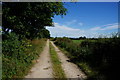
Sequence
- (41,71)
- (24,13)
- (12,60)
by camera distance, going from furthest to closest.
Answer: (24,13) < (41,71) < (12,60)

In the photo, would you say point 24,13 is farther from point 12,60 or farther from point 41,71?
point 41,71

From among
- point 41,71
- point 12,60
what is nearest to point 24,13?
point 12,60

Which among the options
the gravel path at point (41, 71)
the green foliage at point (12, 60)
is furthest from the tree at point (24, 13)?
the gravel path at point (41, 71)

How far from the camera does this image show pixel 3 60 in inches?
229

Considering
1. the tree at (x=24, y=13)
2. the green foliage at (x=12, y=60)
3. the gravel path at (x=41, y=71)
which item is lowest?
the gravel path at (x=41, y=71)

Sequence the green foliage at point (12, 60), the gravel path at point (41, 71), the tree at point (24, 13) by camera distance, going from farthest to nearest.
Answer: the tree at point (24, 13) < the gravel path at point (41, 71) < the green foliage at point (12, 60)

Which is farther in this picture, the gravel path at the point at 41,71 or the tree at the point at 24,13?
the tree at the point at 24,13

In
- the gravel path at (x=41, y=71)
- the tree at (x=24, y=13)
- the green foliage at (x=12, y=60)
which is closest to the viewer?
the green foliage at (x=12, y=60)

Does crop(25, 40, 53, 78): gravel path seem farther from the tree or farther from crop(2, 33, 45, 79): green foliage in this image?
the tree

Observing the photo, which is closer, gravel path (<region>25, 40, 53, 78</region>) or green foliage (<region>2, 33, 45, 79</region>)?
green foliage (<region>2, 33, 45, 79</region>)

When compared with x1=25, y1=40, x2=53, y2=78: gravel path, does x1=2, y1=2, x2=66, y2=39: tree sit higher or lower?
higher

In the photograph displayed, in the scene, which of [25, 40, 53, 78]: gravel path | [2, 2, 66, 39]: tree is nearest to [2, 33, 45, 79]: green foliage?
[25, 40, 53, 78]: gravel path

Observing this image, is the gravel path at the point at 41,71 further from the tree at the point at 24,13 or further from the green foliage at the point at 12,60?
the tree at the point at 24,13

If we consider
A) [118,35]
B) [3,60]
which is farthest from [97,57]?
[3,60]
